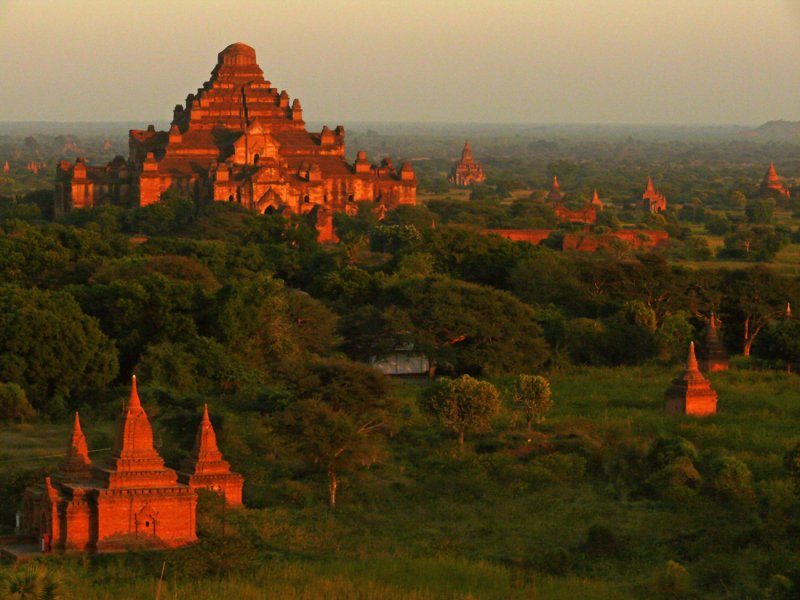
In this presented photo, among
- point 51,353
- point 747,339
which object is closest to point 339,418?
point 51,353

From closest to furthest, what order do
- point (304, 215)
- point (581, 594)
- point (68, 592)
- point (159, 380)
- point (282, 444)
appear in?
point (68, 592) → point (581, 594) → point (282, 444) → point (159, 380) → point (304, 215)

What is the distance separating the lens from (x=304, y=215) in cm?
8425

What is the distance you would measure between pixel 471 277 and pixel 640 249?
79.0 feet

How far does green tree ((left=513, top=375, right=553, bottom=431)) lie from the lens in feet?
134

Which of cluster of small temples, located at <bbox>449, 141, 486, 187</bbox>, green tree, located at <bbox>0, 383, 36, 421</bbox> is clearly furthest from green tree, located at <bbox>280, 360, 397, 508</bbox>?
cluster of small temples, located at <bbox>449, 141, 486, 187</bbox>

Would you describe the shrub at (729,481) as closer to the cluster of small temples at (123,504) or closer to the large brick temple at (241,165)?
the cluster of small temples at (123,504)

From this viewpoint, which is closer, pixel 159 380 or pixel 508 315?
pixel 159 380

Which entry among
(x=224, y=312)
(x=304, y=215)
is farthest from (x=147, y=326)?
(x=304, y=215)

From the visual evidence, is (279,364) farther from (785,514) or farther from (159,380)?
(785,514)

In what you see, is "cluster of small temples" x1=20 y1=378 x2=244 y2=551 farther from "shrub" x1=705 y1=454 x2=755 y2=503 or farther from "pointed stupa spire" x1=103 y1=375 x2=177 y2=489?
"shrub" x1=705 y1=454 x2=755 y2=503

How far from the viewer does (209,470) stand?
3375 cm

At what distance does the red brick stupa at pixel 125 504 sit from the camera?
3131 centimetres

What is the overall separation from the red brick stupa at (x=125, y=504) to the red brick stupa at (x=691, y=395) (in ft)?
43.5

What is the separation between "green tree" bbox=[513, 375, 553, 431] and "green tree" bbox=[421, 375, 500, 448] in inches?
34.9
